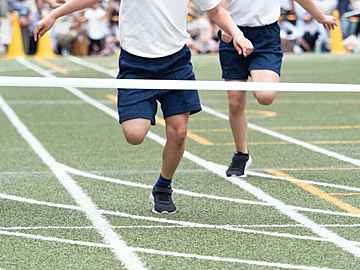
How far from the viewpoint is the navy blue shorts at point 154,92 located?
8.29 m

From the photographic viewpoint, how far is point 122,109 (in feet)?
27.6

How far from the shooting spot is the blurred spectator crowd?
103 ft

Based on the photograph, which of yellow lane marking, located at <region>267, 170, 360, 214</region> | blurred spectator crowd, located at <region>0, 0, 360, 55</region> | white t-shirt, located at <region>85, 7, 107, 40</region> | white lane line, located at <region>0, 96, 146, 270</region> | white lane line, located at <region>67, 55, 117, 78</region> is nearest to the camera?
white lane line, located at <region>0, 96, 146, 270</region>

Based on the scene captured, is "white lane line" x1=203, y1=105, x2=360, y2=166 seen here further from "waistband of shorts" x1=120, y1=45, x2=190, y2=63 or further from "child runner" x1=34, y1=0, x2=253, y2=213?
"waistband of shorts" x1=120, y1=45, x2=190, y2=63

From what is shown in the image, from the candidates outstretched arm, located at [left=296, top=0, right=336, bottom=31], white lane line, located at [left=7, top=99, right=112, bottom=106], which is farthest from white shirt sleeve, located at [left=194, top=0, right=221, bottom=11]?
white lane line, located at [left=7, top=99, right=112, bottom=106]

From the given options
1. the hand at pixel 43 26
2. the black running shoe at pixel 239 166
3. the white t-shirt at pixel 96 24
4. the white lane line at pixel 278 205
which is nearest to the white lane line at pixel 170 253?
the white lane line at pixel 278 205

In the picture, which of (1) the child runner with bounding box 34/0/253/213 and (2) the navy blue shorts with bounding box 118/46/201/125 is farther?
(2) the navy blue shorts with bounding box 118/46/201/125

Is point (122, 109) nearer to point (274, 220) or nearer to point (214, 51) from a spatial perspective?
point (274, 220)

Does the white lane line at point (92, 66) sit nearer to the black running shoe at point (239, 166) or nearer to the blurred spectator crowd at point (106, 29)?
the blurred spectator crowd at point (106, 29)

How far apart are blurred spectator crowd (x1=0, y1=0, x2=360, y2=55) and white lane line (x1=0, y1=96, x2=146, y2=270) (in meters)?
17.0

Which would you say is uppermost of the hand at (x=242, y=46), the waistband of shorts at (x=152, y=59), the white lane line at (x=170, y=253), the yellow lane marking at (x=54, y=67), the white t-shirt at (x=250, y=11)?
the hand at (x=242, y=46)

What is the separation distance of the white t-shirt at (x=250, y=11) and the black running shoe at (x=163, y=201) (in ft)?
6.59

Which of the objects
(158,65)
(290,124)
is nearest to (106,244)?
(158,65)

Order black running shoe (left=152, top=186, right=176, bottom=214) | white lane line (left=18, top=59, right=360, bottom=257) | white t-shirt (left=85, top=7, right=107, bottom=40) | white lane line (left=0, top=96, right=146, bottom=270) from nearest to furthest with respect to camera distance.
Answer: white lane line (left=0, top=96, right=146, bottom=270), white lane line (left=18, top=59, right=360, bottom=257), black running shoe (left=152, top=186, right=176, bottom=214), white t-shirt (left=85, top=7, right=107, bottom=40)
